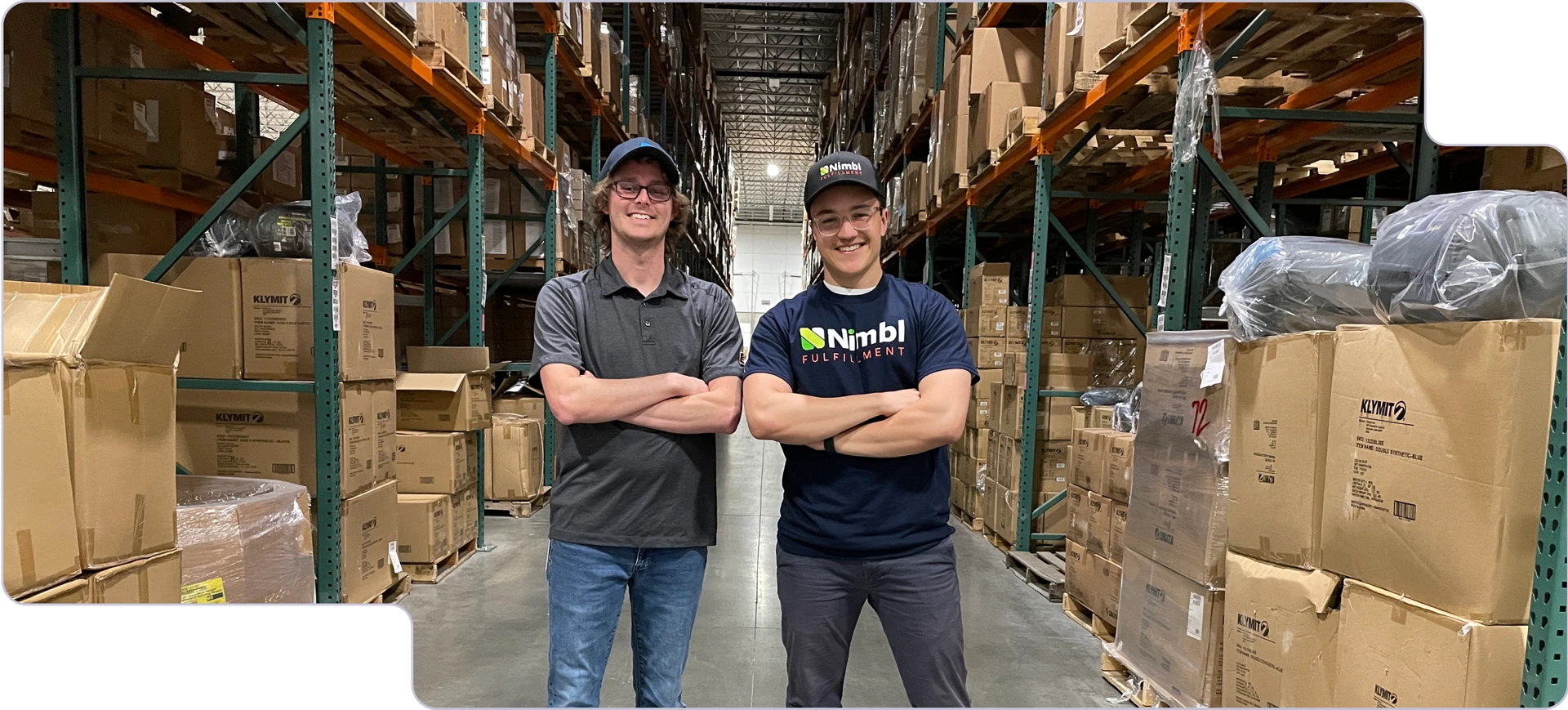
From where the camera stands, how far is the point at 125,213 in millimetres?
3641

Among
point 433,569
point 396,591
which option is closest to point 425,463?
point 433,569

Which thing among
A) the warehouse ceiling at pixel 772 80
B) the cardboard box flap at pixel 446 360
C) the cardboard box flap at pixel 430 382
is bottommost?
the cardboard box flap at pixel 430 382

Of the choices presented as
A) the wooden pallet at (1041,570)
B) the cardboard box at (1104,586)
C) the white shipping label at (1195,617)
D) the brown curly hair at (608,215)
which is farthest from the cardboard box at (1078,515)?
the brown curly hair at (608,215)

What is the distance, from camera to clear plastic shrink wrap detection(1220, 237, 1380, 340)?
7.48 ft

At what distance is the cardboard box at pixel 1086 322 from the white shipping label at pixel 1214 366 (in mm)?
2705

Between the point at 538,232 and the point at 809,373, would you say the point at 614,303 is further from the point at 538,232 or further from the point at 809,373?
the point at 538,232

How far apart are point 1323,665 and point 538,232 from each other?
6.57m

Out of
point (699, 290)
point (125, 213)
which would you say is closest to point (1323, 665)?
point (699, 290)

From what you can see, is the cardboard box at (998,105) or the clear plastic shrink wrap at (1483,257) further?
the cardboard box at (998,105)

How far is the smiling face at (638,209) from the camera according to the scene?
203cm

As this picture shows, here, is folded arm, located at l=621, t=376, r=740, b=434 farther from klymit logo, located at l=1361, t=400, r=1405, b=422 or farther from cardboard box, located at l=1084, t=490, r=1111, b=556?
cardboard box, located at l=1084, t=490, r=1111, b=556

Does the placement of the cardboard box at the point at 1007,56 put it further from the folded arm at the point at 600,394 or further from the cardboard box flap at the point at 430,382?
the folded arm at the point at 600,394

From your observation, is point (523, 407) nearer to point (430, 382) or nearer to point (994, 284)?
point (430, 382)

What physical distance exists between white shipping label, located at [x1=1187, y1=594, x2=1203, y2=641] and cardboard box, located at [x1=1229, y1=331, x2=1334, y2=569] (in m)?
0.29
